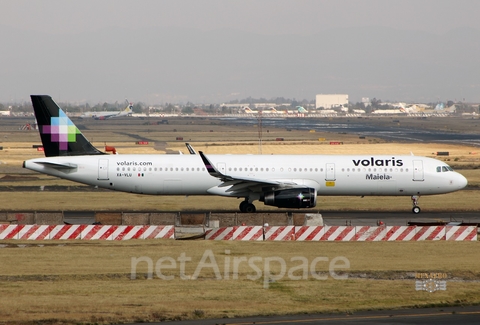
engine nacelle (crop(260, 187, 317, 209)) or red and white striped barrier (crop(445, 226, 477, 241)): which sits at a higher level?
engine nacelle (crop(260, 187, 317, 209))

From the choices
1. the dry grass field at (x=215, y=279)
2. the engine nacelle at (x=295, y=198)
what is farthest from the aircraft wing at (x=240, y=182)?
the dry grass field at (x=215, y=279)

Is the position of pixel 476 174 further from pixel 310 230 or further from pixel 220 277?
pixel 220 277

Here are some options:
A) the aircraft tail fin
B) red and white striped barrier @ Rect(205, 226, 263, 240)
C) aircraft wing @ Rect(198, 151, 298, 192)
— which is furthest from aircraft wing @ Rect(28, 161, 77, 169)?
red and white striped barrier @ Rect(205, 226, 263, 240)

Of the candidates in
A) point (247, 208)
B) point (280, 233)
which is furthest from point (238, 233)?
point (247, 208)

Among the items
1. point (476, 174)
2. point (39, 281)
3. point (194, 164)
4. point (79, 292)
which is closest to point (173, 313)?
point (79, 292)

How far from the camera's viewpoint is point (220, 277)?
25500mm

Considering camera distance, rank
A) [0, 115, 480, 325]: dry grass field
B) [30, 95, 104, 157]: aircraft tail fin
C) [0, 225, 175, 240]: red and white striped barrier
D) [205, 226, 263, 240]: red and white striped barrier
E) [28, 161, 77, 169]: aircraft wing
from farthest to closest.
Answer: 1. [30, 95, 104, 157]: aircraft tail fin
2. [28, 161, 77, 169]: aircraft wing
3. [205, 226, 263, 240]: red and white striped barrier
4. [0, 225, 175, 240]: red and white striped barrier
5. [0, 115, 480, 325]: dry grass field

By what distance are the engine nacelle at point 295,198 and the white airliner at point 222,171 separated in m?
1.08

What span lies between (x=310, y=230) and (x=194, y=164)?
1235cm

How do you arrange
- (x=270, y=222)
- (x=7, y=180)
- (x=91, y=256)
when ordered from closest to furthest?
(x=91, y=256), (x=270, y=222), (x=7, y=180)

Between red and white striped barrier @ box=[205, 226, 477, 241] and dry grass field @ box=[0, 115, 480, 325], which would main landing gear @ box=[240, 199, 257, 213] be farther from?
dry grass field @ box=[0, 115, 480, 325]

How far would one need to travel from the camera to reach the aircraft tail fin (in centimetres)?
4334

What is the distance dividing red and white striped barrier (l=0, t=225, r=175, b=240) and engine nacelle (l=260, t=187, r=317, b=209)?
32.1 feet

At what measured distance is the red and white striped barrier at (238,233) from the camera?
32.7 m
